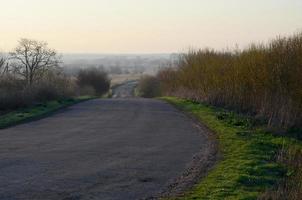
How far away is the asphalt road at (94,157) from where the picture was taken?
11320 millimetres

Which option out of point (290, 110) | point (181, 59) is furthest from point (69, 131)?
point (181, 59)

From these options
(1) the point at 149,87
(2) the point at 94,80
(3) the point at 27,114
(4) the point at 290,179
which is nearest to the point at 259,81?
(3) the point at 27,114

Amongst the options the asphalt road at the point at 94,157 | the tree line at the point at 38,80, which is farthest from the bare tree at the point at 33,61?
the asphalt road at the point at 94,157

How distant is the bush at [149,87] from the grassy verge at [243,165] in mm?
49916

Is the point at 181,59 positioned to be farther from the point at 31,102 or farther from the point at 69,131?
the point at 69,131

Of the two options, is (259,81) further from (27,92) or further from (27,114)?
(27,92)

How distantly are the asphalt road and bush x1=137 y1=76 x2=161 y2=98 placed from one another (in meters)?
45.7

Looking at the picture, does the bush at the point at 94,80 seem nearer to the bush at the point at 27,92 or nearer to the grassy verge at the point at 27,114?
the bush at the point at 27,92

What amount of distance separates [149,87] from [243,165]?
201ft

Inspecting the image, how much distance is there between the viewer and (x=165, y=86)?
200ft

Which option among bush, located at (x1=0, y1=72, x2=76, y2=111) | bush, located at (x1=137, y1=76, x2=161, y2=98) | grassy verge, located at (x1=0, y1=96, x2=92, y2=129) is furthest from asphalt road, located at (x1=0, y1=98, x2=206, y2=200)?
bush, located at (x1=137, y1=76, x2=161, y2=98)

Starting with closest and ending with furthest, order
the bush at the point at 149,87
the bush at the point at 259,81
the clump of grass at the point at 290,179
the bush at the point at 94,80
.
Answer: the clump of grass at the point at 290,179, the bush at the point at 259,81, the bush at the point at 149,87, the bush at the point at 94,80

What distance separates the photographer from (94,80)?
3009 inches

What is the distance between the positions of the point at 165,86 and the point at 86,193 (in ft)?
164
